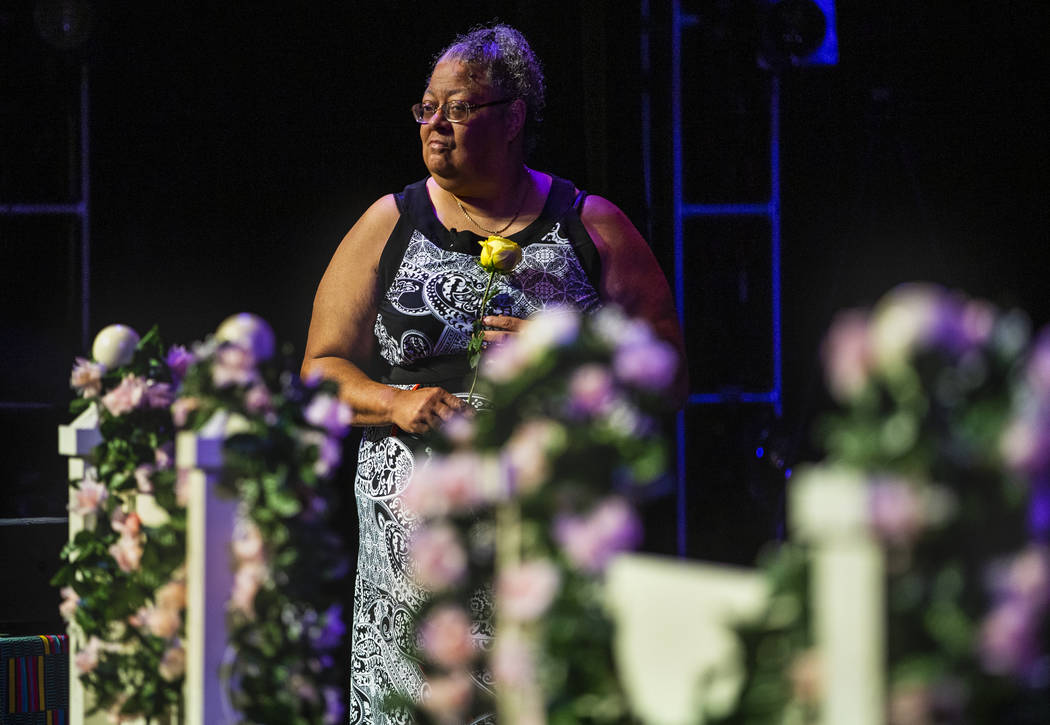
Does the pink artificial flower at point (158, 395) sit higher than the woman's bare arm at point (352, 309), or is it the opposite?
the woman's bare arm at point (352, 309)

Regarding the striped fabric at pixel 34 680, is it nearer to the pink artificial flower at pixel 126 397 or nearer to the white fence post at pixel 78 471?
the white fence post at pixel 78 471

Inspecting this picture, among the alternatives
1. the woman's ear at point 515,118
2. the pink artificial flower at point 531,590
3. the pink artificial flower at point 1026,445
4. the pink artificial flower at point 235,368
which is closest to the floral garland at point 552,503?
the pink artificial flower at point 531,590

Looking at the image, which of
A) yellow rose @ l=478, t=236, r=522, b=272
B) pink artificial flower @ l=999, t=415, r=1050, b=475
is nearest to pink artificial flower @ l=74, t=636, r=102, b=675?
yellow rose @ l=478, t=236, r=522, b=272

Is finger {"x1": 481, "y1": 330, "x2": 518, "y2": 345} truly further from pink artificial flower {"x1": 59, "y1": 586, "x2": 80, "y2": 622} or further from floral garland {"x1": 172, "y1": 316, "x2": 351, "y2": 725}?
pink artificial flower {"x1": 59, "y1": 586, "x2": 80, "y2": 622}

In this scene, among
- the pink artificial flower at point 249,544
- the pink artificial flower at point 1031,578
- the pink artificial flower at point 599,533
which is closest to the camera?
the pink artificial flower at point 1031,578

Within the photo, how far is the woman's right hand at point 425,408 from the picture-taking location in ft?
7.47

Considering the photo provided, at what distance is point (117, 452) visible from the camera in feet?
6.45

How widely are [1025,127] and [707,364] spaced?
1074mm

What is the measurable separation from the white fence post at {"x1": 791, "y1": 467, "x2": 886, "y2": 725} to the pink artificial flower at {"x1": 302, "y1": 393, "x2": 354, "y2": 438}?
82cm

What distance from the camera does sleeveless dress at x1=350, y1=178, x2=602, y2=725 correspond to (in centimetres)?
238

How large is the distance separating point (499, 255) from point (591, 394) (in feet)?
3.68

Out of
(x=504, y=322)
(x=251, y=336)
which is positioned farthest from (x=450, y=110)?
(x=251, y=336)

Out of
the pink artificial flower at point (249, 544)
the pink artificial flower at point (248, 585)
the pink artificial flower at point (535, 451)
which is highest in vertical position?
the pink artificial flower at point (535, 451)

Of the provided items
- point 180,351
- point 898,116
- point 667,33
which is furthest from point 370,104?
point 180,351
